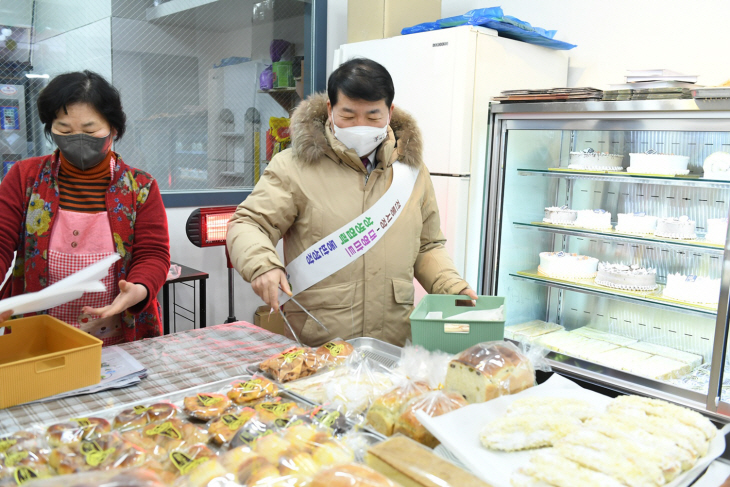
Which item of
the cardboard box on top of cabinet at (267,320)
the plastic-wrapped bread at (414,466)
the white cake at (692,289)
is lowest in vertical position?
the cardboard box on top of cabinet at (267,320)

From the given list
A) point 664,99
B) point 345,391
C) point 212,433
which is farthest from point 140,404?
point 664,99

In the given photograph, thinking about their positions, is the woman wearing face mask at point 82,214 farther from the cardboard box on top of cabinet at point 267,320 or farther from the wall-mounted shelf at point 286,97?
the wall-mounted shelf at point 286,97

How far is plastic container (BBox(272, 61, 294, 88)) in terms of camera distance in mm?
4621

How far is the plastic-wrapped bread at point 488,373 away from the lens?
4.41 feet

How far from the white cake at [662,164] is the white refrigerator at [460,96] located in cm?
86

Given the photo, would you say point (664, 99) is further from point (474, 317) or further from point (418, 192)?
point (474, 317)

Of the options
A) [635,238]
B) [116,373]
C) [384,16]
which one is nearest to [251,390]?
[116,373]

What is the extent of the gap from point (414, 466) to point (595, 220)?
2.76 metres

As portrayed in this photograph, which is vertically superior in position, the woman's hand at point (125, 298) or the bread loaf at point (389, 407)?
the woman's hand at point (125, 298)

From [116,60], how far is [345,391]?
3.21 meters

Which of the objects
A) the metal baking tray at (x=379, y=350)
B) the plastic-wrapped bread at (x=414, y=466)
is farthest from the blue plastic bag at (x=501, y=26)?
the plastic-wrapped bread at (x=414, y=466)

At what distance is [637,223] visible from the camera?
3.24 m

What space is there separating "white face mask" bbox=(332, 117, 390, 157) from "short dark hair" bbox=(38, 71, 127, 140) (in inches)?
29.3

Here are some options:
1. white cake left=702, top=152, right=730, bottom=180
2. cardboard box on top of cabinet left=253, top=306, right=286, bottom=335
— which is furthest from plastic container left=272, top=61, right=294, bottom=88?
white cake left=702, top=152, right=730, bottom=180
